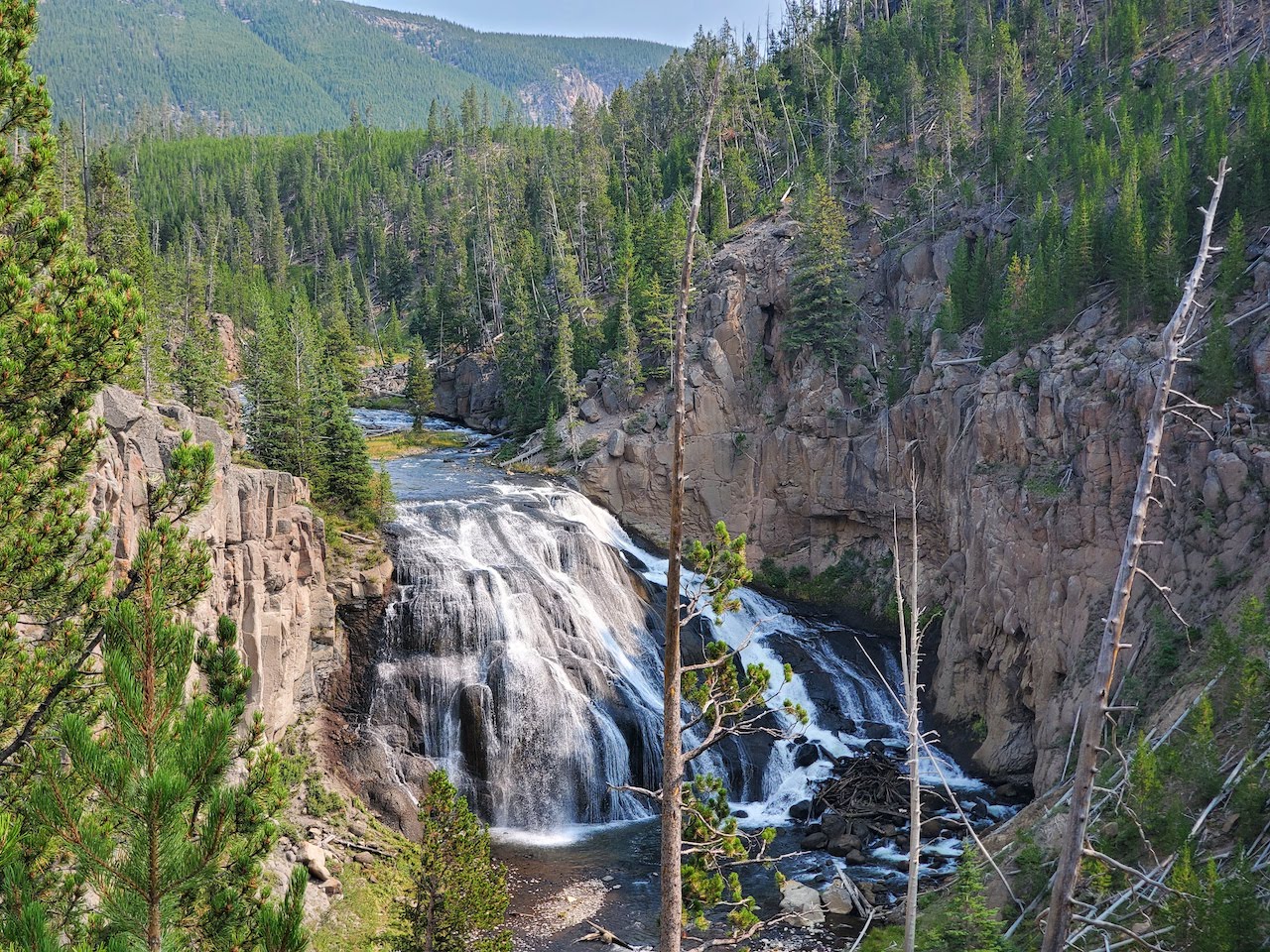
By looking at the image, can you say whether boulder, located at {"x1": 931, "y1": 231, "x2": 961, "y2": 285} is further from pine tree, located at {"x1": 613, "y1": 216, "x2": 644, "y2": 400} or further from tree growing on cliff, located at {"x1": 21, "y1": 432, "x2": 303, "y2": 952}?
tree growing on cliff, located at {"x1": 21, "y1": 432, "x2": 303, "y2": 952}

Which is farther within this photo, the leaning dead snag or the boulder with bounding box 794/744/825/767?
the boulder with bounding box 794/744/825/767

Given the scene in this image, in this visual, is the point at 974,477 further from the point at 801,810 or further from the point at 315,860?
the point at 315,860

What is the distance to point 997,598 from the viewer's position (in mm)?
34750

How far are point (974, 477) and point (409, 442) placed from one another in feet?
119

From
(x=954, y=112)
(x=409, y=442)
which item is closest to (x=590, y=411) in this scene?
(x=409, y=442)

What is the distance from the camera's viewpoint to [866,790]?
30.6 meters

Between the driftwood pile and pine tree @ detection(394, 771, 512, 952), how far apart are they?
44.5 ft

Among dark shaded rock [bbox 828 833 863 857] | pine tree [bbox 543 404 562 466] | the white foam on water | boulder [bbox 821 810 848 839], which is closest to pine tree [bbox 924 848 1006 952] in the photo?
dark shaded rock [bbox 828 833 863 857]

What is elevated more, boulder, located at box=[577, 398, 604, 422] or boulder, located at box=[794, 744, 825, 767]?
boulder, located at box=[577, 398, 604, 422]

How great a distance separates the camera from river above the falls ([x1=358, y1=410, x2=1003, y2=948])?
93.1 feet

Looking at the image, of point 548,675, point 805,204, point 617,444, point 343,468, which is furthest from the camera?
point 805,204

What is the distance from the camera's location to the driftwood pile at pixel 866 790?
96.9 feet

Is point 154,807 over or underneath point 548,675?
over

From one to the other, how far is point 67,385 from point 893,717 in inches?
1315
